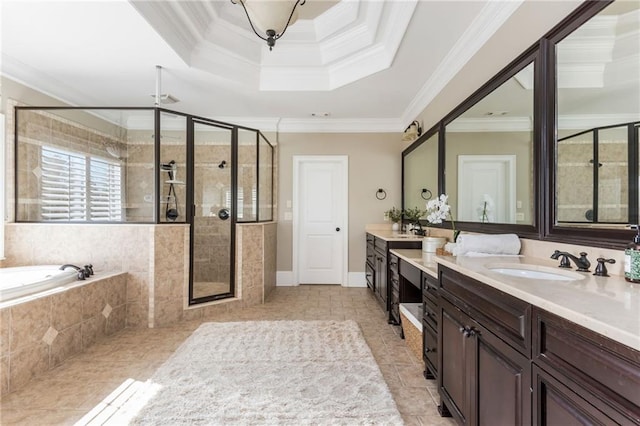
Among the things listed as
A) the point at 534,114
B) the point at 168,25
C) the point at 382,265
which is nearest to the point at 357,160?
the point at 382,265

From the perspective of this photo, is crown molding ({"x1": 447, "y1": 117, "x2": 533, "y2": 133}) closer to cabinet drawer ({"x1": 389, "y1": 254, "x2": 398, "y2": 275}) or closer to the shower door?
cabinet drawer ({"x1": 389, "y1": 254, "x2": 398, "y2": 275})

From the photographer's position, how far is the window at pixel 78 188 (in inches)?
122

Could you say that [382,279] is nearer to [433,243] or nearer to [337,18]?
[433,243]

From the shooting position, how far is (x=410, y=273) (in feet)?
7.90

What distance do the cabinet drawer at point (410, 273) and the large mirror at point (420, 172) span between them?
97 cm

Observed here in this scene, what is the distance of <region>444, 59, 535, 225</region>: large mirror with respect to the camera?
5.72ft

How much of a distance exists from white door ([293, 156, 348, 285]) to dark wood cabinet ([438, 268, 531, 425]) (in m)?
3.05

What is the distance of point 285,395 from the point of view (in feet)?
6.05

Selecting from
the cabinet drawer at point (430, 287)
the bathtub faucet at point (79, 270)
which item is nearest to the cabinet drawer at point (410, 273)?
the cabinet drawer at point (430, 287)

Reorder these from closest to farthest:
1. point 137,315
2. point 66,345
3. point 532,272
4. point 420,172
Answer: point 532,272 → point 66,345 → point 137,315 → point 420,172

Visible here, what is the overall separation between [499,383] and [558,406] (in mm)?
287

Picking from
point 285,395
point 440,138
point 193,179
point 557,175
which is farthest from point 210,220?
point 557,175

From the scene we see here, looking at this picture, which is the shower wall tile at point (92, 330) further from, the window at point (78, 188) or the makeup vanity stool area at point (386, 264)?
the makeup vanity stool area at point (386, 264)

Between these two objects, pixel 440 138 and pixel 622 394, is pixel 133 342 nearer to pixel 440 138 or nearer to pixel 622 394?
pixel 622 394
